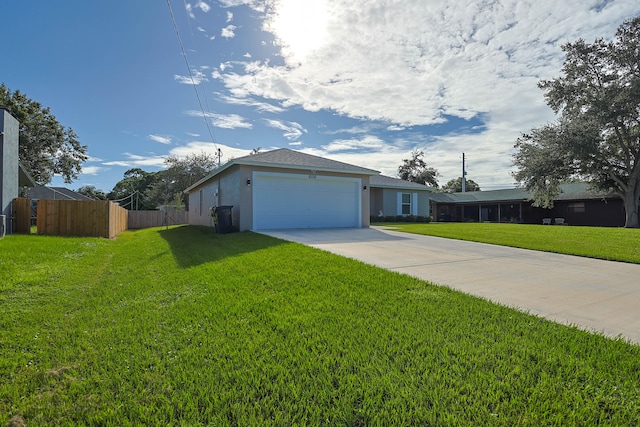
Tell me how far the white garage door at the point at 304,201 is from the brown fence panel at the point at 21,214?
748 centimetres

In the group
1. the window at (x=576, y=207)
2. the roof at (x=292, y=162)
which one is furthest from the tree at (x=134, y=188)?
the window at (x=576, y=207)

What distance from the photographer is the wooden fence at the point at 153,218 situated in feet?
88.4

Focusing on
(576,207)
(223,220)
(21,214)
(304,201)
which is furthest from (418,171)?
(21,214)

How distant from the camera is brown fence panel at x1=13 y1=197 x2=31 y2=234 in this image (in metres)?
11.1

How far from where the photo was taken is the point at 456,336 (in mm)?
3129

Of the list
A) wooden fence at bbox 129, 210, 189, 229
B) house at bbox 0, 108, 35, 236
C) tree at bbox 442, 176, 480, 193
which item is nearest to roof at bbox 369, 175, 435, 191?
wooden fence at bbox 129, 210, 189, 229

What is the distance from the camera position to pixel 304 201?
14.1m

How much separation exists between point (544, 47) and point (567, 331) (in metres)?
13.1

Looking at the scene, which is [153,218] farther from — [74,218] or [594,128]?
[594,128]

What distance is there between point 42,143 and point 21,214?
16306 millimetres

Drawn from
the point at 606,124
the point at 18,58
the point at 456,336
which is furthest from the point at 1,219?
the point at 606,124

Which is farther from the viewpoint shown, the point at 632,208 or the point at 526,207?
the point at 526,207

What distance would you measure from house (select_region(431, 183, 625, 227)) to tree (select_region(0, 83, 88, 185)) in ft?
104

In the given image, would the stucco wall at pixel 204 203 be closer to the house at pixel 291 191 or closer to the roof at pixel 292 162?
the house at pixel 291 191
